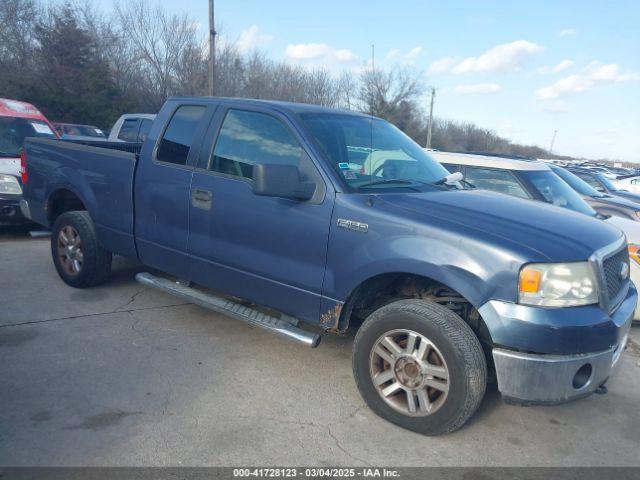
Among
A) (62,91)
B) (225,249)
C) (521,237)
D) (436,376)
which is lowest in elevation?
(436,376)

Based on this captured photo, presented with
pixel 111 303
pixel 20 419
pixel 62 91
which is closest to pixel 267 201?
pixel 20 419

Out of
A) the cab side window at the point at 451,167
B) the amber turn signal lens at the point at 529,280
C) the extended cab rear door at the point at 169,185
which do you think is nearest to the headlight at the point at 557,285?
the amber turn signal lens at the point at 529,280

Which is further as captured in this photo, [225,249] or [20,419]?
[225,249]

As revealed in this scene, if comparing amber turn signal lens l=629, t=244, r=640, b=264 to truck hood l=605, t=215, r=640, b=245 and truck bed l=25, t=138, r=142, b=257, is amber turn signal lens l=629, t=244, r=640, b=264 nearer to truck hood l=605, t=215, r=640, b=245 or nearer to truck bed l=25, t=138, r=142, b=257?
truck hood l=605, t=215, r=640, b=245

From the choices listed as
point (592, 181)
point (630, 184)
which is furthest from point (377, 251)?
point (630, 184)

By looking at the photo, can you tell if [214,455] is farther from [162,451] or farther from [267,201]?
[267,201]

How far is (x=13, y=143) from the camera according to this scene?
8.15m

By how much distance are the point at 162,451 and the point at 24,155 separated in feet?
14.4

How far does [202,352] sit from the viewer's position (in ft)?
13.5

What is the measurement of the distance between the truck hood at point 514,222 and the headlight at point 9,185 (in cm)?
605

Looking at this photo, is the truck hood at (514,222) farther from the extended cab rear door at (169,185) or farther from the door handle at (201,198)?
the extended cab rear door at (169,185)

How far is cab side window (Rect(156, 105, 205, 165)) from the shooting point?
169 inches

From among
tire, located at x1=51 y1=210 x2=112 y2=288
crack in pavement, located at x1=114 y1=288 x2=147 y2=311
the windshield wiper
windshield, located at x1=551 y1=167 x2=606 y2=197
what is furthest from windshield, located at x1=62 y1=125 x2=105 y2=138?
the windshield wiper

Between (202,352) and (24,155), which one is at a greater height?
(24,155)
